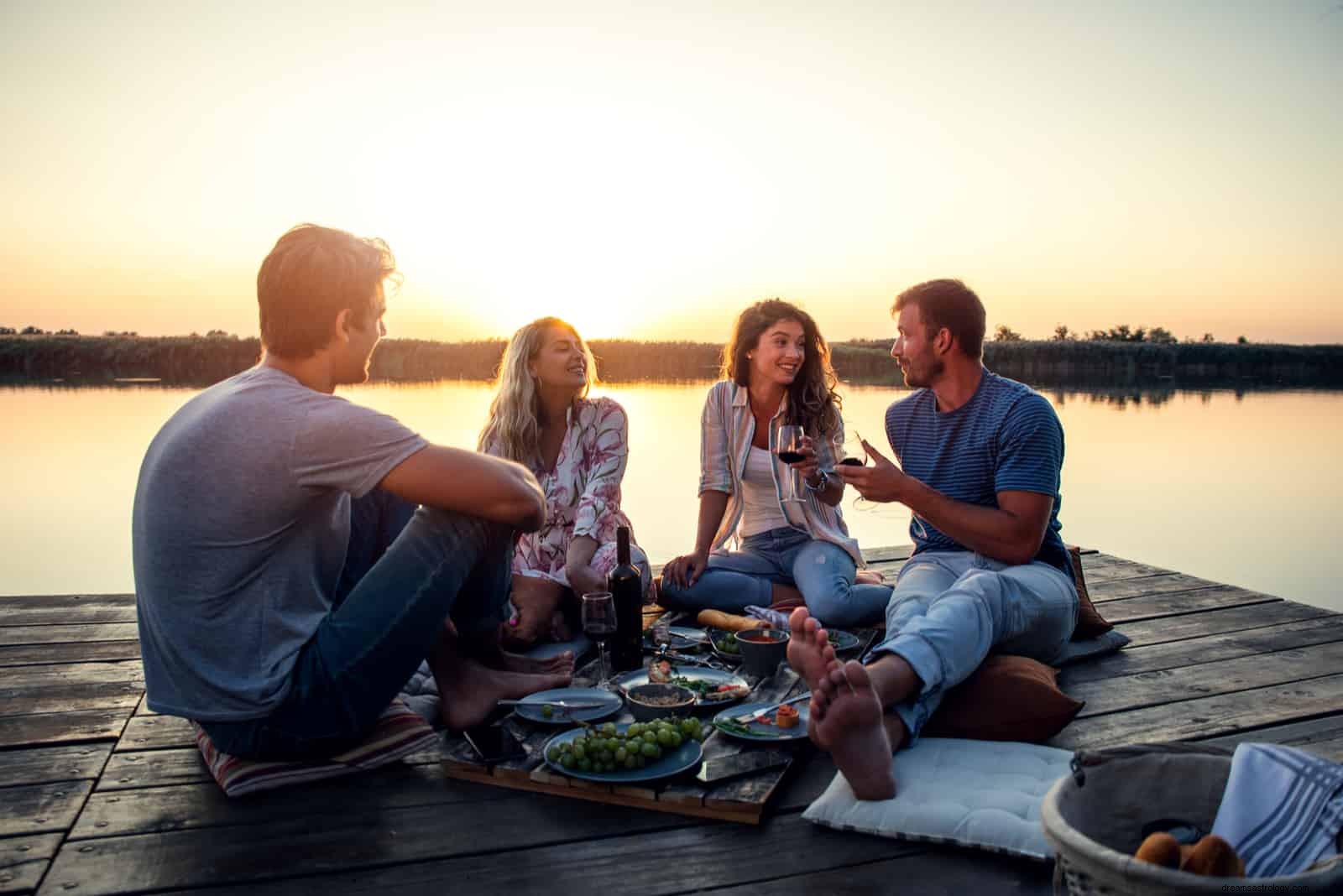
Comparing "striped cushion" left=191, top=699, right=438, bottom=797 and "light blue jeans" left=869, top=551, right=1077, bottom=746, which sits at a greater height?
"light blue jeans" left=869, top=551, right=1077, bottom=746

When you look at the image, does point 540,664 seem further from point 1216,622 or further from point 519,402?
point 1216,622

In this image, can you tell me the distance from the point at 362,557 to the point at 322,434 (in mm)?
927

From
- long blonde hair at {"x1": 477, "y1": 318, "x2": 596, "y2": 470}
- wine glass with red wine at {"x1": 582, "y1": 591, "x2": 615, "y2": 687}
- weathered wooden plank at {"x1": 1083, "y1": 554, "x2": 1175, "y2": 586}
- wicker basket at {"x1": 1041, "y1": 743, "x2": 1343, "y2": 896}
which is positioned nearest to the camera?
wicker basket at {"x1": 1041, "y1": 743, "x2": 1343, "y2": 896}

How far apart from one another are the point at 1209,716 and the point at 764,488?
6.81ft

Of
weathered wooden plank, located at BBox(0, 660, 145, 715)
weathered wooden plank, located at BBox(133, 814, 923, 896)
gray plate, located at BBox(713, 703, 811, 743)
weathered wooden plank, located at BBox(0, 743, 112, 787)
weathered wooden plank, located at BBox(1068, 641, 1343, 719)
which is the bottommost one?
weathered wooden plank, located at BBox(0, 660, 145, 715)

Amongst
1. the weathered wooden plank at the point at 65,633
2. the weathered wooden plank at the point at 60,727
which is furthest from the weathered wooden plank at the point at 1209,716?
the weathered wooden plank at the point at 65,633

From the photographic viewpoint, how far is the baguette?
3.58 m

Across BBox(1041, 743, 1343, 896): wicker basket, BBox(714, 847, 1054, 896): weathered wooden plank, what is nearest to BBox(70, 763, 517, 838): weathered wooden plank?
BBox(714, 847, 1054, 896): weathered wooden plank

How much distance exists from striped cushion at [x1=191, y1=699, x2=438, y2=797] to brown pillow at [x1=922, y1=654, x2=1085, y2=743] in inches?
58.0

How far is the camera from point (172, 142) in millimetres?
11039

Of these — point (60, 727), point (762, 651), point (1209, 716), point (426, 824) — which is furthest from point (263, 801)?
point (1209, 716)

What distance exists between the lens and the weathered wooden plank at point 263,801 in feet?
7.03

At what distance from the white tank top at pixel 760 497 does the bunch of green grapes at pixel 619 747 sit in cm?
202

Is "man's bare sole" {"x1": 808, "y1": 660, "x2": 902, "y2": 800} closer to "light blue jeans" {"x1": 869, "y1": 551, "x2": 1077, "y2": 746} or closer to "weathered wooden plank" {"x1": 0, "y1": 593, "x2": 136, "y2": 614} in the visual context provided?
"light blue jeans" {"x1": 869, "y1": 551, "x2": 1077, "y2": 746}
